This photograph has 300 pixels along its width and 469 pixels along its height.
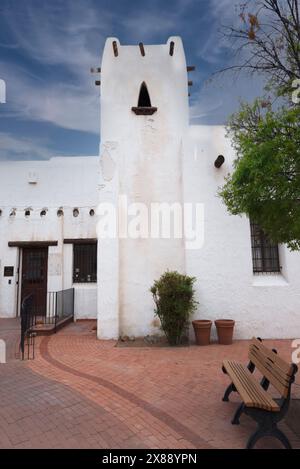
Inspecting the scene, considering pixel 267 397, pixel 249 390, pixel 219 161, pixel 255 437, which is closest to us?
pixel 255 437

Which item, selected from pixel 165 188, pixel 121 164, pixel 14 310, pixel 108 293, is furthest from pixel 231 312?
pixel 14 310

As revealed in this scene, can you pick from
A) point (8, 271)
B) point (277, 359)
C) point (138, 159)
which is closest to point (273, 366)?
point (277, 359)

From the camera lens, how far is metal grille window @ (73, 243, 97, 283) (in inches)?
416

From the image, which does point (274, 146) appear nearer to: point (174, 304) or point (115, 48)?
point (174, 304)

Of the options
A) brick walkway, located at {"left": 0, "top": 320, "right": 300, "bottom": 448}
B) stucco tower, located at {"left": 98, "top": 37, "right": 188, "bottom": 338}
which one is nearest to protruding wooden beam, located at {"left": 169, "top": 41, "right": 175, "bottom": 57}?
stucco tower, located at {"left": 98, "top": 37, "right": 188, "bottom": 338}

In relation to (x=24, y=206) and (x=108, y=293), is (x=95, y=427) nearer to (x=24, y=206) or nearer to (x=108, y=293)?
(x=108, y=293)

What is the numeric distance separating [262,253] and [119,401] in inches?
228

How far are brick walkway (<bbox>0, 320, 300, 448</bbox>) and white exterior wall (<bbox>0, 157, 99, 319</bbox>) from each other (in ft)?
13.0

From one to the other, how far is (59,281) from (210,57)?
27.3ft

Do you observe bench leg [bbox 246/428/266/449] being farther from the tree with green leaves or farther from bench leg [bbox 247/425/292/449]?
the tree with green leaves

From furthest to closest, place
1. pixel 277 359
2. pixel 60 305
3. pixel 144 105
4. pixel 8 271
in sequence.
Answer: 1. pixel 8 271
2. pixel 60 305
3. pixel 144 105
4. pixel 277 359

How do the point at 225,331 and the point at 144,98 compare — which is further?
the point at 144,98

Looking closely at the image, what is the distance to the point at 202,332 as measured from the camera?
713cm

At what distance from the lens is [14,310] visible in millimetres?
10445
